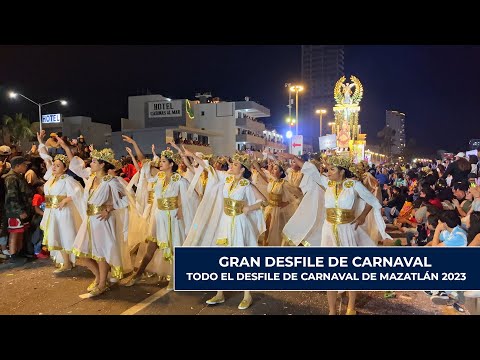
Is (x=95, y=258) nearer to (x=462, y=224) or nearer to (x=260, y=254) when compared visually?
(x=260, y=254)

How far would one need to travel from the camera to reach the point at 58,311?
5031 mm

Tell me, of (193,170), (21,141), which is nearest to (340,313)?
(193,170)

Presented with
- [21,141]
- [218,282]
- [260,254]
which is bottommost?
[218,282]

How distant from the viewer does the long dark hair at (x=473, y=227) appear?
5016mm

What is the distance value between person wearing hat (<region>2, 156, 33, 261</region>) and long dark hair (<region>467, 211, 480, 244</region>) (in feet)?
21.1

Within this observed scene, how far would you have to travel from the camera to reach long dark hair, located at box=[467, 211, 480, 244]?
16.5ft

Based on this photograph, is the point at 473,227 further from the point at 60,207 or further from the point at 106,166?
the point at 60,207

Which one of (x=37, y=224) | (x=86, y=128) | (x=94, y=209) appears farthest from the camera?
(x=86, y=128)

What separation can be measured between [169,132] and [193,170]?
113 centimetres

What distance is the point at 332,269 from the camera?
15.6ft

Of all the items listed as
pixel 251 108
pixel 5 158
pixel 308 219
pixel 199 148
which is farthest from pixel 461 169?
pixel 5 158

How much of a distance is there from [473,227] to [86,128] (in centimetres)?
789

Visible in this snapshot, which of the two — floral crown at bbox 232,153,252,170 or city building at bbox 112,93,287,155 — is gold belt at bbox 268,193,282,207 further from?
floral crown at bbox 232,153,252,170
